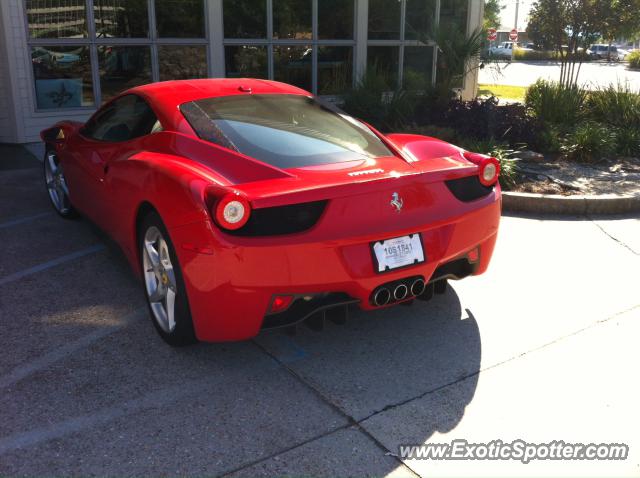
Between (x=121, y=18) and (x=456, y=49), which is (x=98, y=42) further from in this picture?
(x=456, y=49)

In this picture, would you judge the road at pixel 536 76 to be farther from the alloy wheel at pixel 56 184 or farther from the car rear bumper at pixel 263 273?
the car rear bumper at pixel 263 273

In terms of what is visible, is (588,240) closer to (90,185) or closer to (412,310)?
(412,310)

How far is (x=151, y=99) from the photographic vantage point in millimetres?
4184

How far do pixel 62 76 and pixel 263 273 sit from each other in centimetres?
863

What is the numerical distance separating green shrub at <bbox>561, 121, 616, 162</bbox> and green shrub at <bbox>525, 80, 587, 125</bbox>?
0.91 m

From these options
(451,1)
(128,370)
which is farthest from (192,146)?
(451,1)

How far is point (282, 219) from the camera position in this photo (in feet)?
9.95

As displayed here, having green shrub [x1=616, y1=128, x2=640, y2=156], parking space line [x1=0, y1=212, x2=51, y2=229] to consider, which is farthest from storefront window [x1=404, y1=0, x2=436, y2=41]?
parking space line [x1=0, y1=212, x2=51, y2=229]

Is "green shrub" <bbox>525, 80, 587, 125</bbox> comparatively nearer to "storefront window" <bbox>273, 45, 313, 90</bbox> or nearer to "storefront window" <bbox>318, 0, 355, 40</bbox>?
"storefront window" <bbox>318, 0, 355, 40</bbox>

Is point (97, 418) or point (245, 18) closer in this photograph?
point (97, 418)

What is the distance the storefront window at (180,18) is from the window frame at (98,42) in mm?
72

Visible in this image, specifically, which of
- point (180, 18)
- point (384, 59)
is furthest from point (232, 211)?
point (384, 59)

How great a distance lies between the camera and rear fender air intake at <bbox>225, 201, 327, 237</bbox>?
2.99 metres

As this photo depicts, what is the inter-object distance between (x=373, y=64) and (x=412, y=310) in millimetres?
10271
